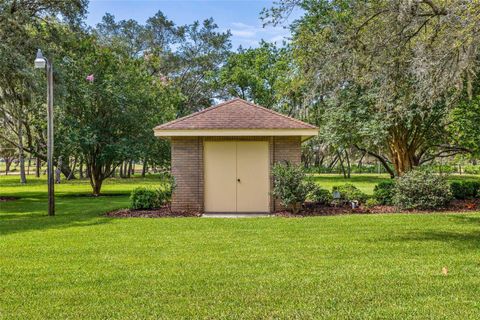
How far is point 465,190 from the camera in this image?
1628 centimetres

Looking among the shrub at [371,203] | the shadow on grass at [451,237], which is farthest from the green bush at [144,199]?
the shadow on grass at [451,237]

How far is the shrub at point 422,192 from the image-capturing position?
13602mm

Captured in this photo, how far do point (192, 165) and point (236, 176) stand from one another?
54.3 inches

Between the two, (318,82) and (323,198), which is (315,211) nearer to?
(323,198)

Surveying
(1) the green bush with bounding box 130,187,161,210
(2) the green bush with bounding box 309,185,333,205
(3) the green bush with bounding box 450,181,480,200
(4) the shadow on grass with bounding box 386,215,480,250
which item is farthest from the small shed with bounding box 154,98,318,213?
(3) the green bush with bounding box 450,181,480,200

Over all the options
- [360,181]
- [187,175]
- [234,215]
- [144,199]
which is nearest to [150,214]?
[144,199]

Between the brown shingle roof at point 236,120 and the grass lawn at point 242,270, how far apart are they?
138 inches

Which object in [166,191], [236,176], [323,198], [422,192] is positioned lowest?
[323,198]

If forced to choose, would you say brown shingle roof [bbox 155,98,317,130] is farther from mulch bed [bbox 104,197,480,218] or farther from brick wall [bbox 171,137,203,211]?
mulch bed [bbox 104,197,480,218]

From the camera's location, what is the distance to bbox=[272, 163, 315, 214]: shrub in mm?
13125

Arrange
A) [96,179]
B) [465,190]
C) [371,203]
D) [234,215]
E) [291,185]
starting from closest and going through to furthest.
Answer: [291,185], [234,215], [371,203], [465,190], [96,179]

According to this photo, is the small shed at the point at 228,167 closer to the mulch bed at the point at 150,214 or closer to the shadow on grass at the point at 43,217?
the mulch bed at the point at 150,214

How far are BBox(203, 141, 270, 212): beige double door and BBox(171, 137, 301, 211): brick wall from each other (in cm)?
19

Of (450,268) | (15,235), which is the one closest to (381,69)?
(450,268)
